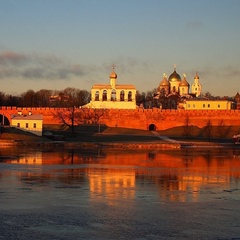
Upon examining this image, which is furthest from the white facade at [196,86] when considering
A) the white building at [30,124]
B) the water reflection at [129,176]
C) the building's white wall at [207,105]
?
the water reflection at [129,176]

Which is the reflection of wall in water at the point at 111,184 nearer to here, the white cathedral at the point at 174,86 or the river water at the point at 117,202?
the river water at the point at 117,202

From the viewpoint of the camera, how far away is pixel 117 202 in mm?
14320

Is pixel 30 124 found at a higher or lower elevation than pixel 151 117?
lower

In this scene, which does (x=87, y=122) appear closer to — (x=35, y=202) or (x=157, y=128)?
(x=157, y=128)

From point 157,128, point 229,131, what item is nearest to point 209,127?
point 229,131

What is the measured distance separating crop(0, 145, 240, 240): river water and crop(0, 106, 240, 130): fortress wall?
40.2 metres

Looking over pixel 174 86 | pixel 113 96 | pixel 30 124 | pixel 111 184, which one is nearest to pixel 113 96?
pixel 113 96

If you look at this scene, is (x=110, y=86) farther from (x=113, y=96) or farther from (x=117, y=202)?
(x=117, y=202)

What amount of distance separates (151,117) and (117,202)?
50.1m

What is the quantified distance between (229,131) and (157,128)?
8.97 metres

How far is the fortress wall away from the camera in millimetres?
64000

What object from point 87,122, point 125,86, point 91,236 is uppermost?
point 125,86

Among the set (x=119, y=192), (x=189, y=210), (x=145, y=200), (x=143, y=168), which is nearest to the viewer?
(x=189, y=210)

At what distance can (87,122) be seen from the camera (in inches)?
2506
